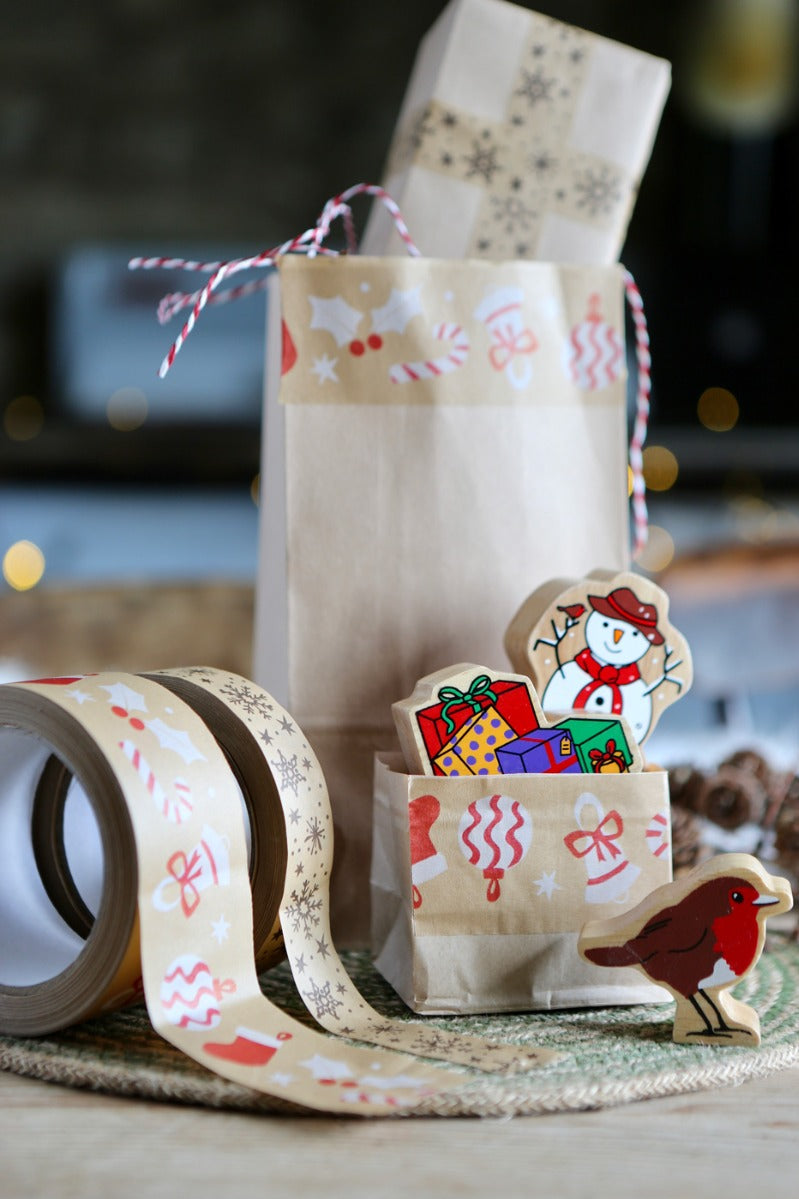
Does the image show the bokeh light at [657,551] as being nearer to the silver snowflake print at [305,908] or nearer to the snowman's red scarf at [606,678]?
the snowman's red scarf at [606,678]

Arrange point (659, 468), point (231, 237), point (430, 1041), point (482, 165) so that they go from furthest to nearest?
point (231, 237) → point (659, 468) → point (482, 165) → point (430, 1041)

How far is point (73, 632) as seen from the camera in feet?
4.96

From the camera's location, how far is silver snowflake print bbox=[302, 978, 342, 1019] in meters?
0.58

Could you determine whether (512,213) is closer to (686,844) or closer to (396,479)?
(396,479)

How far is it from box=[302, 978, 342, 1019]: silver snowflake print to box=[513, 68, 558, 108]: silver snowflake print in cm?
58

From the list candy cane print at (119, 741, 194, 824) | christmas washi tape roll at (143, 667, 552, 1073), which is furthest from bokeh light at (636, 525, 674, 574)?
candy cane print at (119, 741, 194, 824)

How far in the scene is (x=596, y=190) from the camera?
2.59ft

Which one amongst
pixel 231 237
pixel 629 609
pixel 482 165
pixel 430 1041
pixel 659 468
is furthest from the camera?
pixel 231 237

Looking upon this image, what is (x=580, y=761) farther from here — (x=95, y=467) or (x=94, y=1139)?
(x=95, y=467)

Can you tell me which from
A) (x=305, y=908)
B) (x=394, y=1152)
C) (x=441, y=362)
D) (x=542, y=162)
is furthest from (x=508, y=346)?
(x=394, y=1152)

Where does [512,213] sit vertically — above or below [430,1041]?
above

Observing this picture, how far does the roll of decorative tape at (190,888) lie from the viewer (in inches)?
20.2

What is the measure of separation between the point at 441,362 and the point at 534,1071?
416mm

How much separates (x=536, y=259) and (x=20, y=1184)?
62 centimetres
